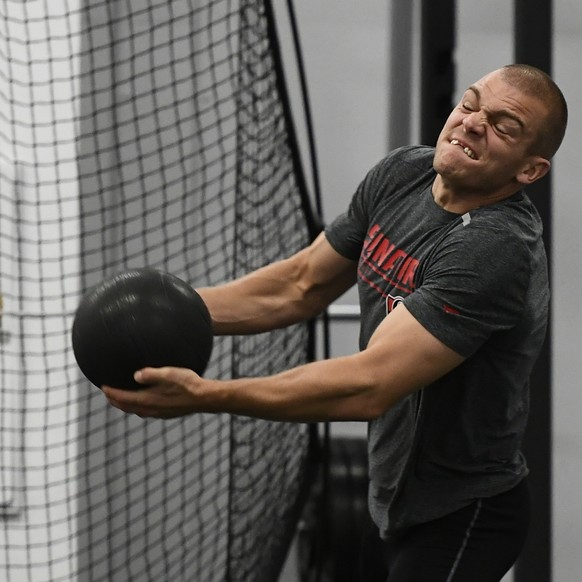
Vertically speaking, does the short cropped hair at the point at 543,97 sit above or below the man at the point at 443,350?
above

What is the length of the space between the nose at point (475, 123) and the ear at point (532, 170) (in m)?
0.11

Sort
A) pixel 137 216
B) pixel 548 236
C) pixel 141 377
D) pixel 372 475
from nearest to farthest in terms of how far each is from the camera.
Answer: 1. pixel 141 377
2. pixel 372 475
3. pixel 548 236
4. pixel 137 216

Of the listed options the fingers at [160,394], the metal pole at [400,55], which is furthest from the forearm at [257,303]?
the metal pole at [400,55]

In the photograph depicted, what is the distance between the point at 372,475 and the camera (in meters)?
2.04

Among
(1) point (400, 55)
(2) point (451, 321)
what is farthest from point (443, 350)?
(1) point (400, 55)

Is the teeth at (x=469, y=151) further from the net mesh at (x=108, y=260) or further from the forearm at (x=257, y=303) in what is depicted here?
the net mesh at (x=108, y=260)

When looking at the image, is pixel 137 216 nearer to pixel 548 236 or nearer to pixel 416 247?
pixel 548 236

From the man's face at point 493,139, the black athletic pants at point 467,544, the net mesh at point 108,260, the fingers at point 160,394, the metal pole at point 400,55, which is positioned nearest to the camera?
the fingers at point 160,394

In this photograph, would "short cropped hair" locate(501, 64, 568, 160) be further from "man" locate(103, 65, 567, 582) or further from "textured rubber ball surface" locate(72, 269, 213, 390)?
"textured rubber ball surface" locate(72, 269, 213, 390)

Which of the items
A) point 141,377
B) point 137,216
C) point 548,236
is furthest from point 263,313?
point 137,216

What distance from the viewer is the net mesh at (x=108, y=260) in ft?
10.9

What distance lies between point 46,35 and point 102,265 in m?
0.75

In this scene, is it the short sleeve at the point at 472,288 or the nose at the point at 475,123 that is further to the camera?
the nose at the point at 475,123

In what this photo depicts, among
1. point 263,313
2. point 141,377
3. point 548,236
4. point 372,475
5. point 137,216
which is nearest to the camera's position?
point 141,377
